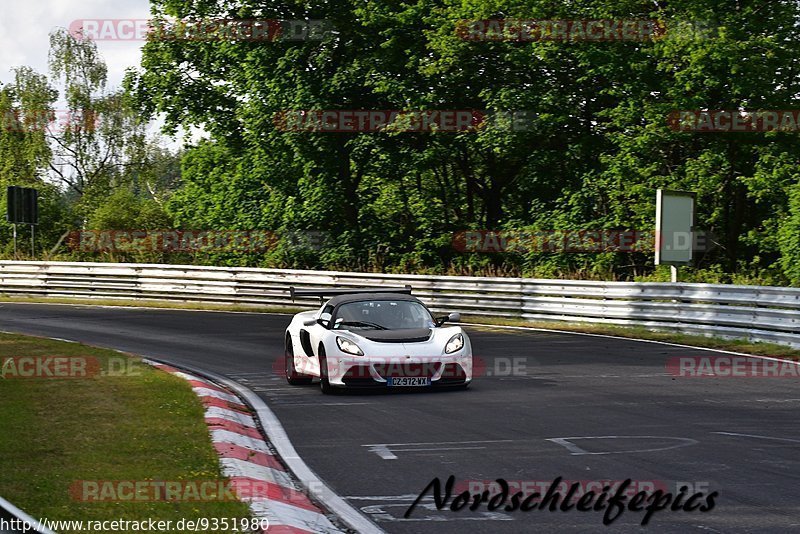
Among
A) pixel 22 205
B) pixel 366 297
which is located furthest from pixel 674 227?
pixel 22 205

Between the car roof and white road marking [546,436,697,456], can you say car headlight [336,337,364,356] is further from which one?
white road marking [546,436,697,456]

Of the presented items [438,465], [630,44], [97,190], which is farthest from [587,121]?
[97,190]

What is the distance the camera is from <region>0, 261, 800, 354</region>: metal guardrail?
20.6 m

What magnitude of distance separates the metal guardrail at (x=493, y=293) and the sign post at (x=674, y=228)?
4.45 ft

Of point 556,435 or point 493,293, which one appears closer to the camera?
point 556,435

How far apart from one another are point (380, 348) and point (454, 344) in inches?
38.4

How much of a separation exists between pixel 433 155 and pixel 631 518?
97.5ft

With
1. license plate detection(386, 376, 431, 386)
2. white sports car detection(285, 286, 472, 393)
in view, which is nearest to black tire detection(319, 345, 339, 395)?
white sports car detection(285, 286, 472, 393)

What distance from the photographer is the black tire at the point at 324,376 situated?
14172 mm

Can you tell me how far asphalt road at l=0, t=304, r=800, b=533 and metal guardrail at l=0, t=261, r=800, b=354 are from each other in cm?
173

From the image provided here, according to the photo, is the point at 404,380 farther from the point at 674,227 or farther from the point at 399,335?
the point at 674,227

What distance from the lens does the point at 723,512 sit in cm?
691

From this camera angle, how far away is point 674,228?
25344 millimetres

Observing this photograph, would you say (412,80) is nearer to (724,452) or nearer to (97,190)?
(724,452)
